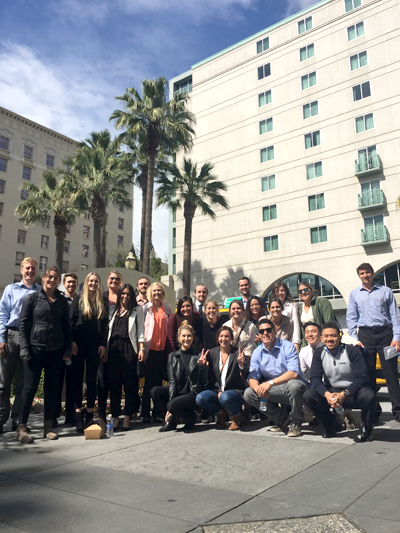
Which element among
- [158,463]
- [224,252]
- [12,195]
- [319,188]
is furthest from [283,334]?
[12,195]

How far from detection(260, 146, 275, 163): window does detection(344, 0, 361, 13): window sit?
1182cm

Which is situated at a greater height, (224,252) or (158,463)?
(224,252)

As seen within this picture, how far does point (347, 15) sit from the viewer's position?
33.0 metres

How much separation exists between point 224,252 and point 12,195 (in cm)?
2734

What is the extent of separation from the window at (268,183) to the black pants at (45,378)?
102 feet

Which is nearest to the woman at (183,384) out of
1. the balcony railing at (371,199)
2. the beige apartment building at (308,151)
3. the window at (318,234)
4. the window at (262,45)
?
the beige apartment building at (308,151)

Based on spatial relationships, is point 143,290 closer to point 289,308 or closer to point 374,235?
point 289,308

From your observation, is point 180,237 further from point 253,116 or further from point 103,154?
point 103,154

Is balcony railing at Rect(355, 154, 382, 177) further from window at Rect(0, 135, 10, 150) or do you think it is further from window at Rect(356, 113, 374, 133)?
window at Rect(0, 135, 10, 150)

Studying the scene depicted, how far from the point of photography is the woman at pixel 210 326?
6652 mm

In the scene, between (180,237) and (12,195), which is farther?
(12,195)

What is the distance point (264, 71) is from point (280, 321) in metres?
35.7

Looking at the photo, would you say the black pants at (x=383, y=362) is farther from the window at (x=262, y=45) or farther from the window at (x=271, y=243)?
the window at (x=262, y=45)

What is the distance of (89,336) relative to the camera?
18.9ft
